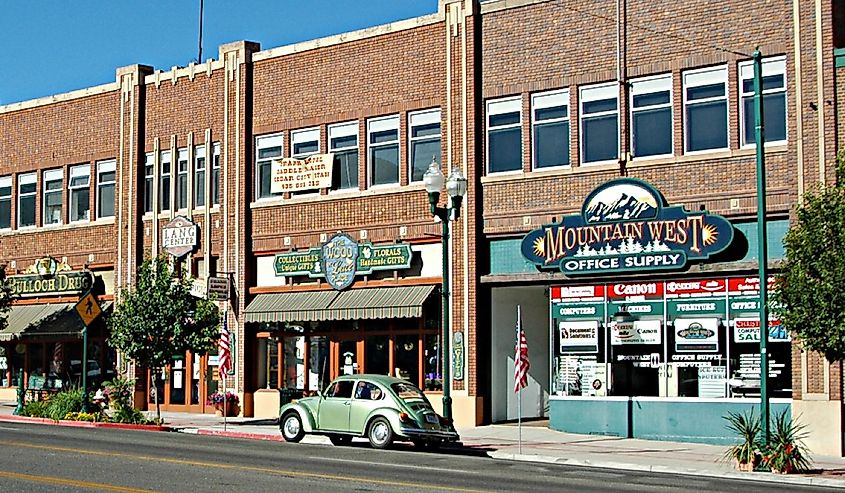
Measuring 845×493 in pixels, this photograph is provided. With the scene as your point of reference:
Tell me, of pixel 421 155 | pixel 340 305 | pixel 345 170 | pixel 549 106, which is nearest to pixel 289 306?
pixel 340 305

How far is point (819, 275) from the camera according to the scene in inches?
855

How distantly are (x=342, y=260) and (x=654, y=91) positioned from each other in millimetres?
10211

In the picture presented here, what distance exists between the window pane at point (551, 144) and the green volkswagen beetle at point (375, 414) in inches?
296

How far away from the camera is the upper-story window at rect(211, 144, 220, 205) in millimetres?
37912

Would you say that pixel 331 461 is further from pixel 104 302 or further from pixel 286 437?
pixel 104 302

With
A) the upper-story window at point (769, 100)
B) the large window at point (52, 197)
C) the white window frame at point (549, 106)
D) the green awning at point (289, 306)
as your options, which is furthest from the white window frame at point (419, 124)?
the large window at point (52, 197)

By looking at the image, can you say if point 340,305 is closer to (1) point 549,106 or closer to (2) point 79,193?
(1) point 549,106

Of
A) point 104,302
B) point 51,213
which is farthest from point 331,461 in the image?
point 51,213

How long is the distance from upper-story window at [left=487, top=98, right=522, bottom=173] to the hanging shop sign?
11.1 metres

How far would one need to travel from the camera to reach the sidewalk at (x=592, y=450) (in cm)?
2195

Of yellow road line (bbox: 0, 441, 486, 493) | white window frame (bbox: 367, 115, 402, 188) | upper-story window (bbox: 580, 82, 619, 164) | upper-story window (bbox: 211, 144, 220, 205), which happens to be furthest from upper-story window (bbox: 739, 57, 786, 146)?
upper-story window (bbox: 211, 144, 220, 205)

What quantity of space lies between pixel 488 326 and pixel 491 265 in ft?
5.13

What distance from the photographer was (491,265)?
3144cm

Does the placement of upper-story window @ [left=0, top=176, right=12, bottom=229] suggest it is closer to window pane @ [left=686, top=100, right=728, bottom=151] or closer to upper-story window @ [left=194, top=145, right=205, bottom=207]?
upper-story window @ [left=194, top=145, right=205, bottom=207]
